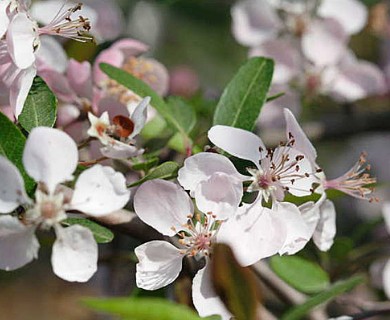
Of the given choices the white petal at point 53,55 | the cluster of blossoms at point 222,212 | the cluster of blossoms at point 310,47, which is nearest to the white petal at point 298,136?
the cluster of blossoms at point 222,212

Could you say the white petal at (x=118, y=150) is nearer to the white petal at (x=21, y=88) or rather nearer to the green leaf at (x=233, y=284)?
the white petal at (x=21, y=88)

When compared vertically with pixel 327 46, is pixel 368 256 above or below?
below

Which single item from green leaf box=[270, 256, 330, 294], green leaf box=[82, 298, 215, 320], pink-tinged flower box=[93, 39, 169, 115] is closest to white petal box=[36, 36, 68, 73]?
pink-tinged flower box=[93, 39, 169, 115]

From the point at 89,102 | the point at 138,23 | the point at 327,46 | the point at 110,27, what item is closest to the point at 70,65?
the point at 89,102

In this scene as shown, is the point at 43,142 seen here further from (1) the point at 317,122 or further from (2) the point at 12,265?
(1) the point at 317,122

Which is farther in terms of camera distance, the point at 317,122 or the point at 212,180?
the point at 317,122

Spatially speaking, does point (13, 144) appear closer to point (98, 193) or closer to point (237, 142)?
point (98, 193)
